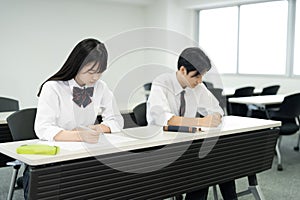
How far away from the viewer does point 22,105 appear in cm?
625

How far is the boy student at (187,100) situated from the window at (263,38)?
4149 millimetres

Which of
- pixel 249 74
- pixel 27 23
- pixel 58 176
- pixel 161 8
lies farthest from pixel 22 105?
pixel 58 176

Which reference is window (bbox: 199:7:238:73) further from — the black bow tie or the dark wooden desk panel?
the black bow tie

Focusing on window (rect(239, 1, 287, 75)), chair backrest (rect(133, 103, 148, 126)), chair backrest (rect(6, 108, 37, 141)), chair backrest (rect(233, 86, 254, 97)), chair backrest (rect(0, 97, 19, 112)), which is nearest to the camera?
chair backrest (rect(6, 108, 37, 141))

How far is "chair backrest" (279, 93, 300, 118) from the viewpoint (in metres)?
3.87

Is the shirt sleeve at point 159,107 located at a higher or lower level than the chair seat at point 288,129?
higher

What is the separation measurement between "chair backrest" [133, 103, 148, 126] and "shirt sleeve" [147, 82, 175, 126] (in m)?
0.18

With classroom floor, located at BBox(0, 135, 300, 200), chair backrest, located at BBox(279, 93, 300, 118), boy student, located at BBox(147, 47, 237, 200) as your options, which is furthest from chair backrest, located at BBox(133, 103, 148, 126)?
chair backrest, located at BBox(279, 93, 300, 118)

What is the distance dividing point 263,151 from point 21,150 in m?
1.57

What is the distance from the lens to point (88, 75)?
2029mm

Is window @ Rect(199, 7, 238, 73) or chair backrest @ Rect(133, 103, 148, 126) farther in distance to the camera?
window @ Rect(199, 7, 238, 73)

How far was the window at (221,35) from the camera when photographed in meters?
7.04

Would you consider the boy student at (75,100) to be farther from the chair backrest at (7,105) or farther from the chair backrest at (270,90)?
the chair backrest at (270,90)

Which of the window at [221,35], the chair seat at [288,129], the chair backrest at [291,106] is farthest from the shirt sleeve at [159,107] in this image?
the window at [221,35]
